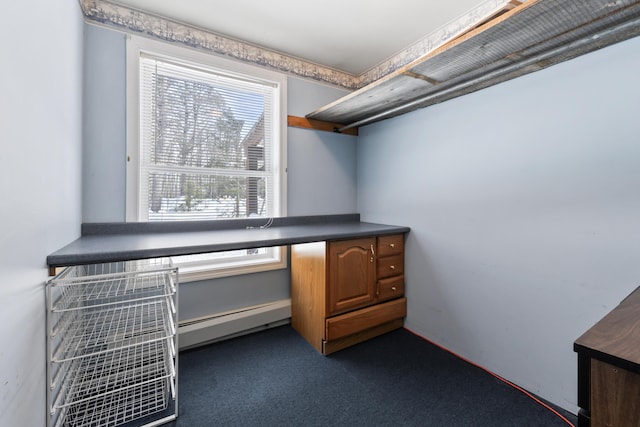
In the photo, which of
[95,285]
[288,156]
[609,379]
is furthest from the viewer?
[288,156]

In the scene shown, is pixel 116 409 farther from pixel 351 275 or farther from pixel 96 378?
pixel 351 275

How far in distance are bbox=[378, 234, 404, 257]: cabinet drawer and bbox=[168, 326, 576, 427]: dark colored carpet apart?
2.36 feet

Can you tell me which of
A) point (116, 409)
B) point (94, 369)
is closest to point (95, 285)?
point (94, 369)

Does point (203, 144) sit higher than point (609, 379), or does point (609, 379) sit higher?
point (203, 144)

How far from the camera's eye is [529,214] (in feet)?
5.28

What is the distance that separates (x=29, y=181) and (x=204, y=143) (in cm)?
126

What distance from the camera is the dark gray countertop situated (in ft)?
4.13

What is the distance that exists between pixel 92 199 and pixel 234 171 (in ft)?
3.10

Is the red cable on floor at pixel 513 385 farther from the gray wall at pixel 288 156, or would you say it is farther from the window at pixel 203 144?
the window at pixel 203 144

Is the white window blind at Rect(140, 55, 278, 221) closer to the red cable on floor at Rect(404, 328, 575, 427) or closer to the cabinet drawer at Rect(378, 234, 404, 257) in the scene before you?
the cabinet drawer at Rect(378, 234, 404, 257)

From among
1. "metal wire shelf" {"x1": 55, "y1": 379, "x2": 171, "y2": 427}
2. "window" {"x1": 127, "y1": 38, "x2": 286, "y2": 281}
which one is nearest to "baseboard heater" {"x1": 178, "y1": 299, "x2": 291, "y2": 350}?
"window" {"x1": 127, "y1": 38, "x2": 286, "y2": 281}

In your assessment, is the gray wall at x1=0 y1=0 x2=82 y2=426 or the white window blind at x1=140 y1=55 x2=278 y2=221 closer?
the gray wall at x1=0 y1=0 x2=82 y2=426

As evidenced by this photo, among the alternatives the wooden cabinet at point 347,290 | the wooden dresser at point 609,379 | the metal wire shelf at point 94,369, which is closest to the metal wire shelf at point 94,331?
the metal wire shelf at point 94,369

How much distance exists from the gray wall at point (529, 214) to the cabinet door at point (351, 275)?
43 cm
